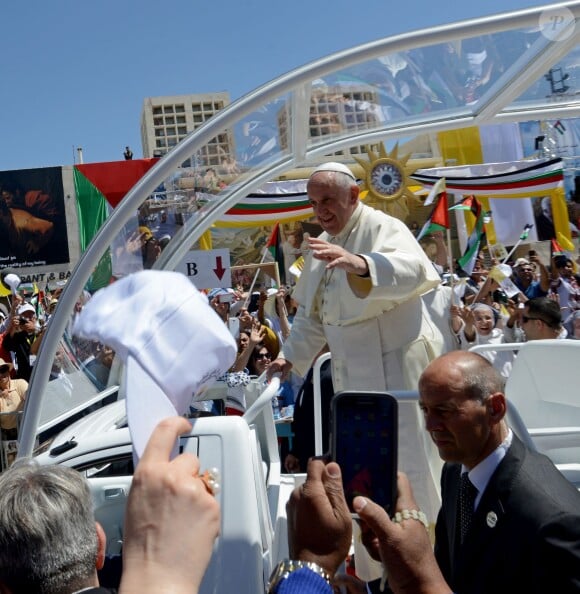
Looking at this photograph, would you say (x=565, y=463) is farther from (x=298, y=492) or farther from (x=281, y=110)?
(x=298, y=492)

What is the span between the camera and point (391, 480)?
221 cm

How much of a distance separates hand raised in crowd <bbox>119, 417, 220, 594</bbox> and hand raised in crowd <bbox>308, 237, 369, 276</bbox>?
2.28 meters

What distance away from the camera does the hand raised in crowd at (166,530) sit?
95 centimetres

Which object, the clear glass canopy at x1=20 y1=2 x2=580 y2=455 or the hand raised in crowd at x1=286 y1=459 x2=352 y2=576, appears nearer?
the hand raised in crowd at x1=286 y1=459 x2=352 y2=576

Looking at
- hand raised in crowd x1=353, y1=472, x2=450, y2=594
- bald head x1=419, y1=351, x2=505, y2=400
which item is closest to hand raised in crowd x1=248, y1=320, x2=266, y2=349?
bald head x1=419, y1=351, x2=505, y2=400

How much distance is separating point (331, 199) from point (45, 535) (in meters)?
2.70

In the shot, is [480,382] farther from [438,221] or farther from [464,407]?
[438,221]

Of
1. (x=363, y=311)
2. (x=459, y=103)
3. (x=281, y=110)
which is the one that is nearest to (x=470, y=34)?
(x=459, y=103)

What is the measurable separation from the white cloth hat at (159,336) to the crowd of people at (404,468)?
0.11m

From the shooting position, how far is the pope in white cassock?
380 cm

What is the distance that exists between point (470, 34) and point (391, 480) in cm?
196

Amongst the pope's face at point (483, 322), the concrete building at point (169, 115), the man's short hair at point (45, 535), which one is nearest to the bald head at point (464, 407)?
the man's short hair at point (45, 535)

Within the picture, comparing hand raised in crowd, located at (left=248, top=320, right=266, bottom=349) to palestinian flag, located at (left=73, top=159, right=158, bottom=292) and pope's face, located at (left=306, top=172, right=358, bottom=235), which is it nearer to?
palestinian flag, located at (left=73, top=159, right=158, bottom=292)

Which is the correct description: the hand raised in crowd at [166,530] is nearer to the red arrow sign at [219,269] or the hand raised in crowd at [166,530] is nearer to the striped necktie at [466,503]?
the striped necktie at [466,503]
